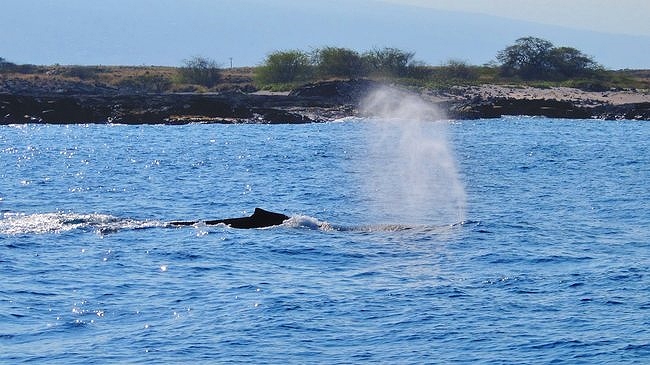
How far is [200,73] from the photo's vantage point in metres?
146

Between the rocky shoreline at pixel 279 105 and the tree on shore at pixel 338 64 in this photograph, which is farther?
the tree on shore at pixel 338 64

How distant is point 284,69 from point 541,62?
34892 mm

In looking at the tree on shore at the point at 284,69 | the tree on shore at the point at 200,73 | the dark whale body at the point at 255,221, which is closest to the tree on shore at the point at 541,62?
the tree on shore at the point at 284,69

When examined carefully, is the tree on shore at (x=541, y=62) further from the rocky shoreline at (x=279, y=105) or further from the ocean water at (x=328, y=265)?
the ocean water at (x=328, y=265)

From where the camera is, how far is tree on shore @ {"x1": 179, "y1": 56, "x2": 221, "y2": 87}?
14475cm

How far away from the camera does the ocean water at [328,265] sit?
2314cm

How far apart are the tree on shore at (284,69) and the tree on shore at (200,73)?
23.1 ft

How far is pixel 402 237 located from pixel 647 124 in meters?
73.1

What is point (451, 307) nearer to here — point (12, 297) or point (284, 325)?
point (284, 325)

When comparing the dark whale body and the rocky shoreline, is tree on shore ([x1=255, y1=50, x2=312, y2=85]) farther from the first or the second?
the dark whale body

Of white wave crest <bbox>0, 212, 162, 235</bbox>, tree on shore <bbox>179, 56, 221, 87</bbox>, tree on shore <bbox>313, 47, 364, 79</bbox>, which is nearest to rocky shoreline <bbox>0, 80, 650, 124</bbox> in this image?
tree on shore <bbox>313, 47, 364, 79</bbox>

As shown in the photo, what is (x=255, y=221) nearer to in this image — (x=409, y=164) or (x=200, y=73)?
(x=409, y=164)

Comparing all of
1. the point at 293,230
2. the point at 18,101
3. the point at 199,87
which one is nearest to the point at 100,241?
the point at 293,230

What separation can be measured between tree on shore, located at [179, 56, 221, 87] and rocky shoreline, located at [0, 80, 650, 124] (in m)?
21.8
